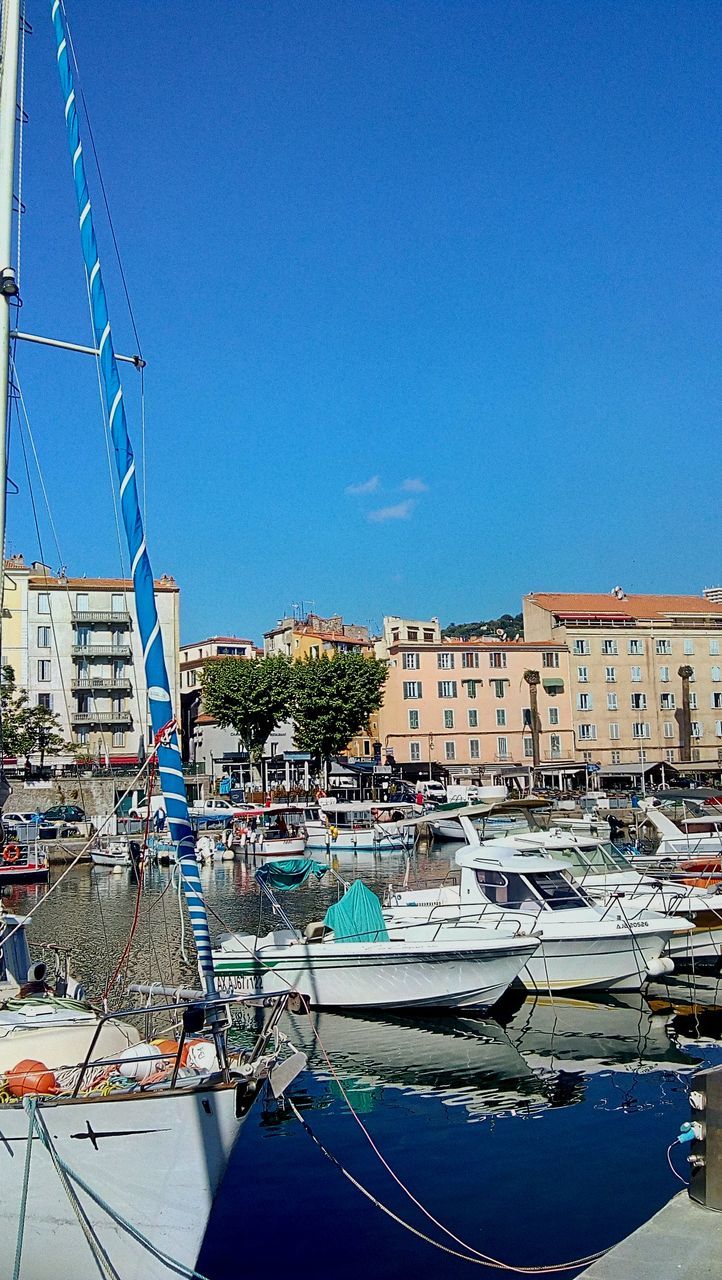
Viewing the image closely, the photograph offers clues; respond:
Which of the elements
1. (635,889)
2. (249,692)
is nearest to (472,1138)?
(635,889)

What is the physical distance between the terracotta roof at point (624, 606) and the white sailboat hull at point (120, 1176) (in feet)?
280

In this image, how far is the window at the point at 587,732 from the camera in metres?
90.0

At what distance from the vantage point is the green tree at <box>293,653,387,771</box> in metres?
78.6

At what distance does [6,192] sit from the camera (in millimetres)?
14375

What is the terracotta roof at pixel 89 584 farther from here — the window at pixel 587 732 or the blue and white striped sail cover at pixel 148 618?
the blue and white striped sail cover at pixel 148 618

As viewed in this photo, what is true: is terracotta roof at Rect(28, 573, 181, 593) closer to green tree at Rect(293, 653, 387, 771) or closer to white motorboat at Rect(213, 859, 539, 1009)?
green tree at Rect(293, 653, 387, 771)

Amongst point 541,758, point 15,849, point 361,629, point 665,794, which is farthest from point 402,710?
point 15,849

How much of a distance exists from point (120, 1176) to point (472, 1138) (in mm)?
6812

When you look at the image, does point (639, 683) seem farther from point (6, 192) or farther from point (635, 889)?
point (6, 192)

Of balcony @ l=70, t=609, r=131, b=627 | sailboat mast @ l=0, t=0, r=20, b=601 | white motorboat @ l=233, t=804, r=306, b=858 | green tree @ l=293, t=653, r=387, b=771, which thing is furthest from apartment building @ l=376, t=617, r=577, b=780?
sailboat mast @ l=0, t=0, r=20, b=601

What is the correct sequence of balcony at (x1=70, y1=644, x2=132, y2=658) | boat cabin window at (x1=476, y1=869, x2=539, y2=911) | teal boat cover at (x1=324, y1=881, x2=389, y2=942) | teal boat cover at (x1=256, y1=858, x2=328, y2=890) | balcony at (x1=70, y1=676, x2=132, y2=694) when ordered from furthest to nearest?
balcony at (x1=70, y1=644, x2=132, y2=658) < balcony at (x1=70, y1=676, x2=132, y2=694) < teal boat cover at (x1=256, y1=858, x2=328, y2=890) < boat cabin window at (x1=476, y1=869, x2=539, y2=911) < teal boat cover at (x1=324, y1=881, x2=389, y2=942)

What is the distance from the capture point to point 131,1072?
1045 cm

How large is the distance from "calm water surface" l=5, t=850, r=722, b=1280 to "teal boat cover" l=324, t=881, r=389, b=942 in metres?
1.58

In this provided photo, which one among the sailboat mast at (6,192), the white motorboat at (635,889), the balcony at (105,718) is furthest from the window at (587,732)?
the sailboat mast at (6,192)
